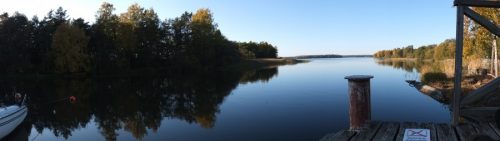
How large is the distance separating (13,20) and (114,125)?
52107mm

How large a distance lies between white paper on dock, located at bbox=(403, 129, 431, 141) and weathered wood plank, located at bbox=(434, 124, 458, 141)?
0.62 feet

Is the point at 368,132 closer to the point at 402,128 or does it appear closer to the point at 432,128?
the point at 402,128

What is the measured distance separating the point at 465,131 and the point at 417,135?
102 centimetres

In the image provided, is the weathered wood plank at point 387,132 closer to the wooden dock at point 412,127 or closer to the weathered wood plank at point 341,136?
the wooden dock at point 412,127

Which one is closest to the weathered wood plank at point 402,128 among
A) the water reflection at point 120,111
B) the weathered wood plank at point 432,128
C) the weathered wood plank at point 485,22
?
the weathered wood plank at point 432,128

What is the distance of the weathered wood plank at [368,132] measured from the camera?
7882mm

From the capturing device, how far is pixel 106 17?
229 ft

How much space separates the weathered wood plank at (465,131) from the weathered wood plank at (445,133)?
0.37ft

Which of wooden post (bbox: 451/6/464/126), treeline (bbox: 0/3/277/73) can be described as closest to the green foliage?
treeline (bbox: 0/3/277/73)

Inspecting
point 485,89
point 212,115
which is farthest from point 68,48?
point 485,89

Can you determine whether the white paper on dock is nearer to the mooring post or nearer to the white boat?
the mooring post

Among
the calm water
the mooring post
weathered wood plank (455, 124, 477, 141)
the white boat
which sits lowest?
the calm water

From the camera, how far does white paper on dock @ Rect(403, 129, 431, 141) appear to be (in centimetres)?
763

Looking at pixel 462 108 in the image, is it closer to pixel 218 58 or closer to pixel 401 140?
pixel 401 140
